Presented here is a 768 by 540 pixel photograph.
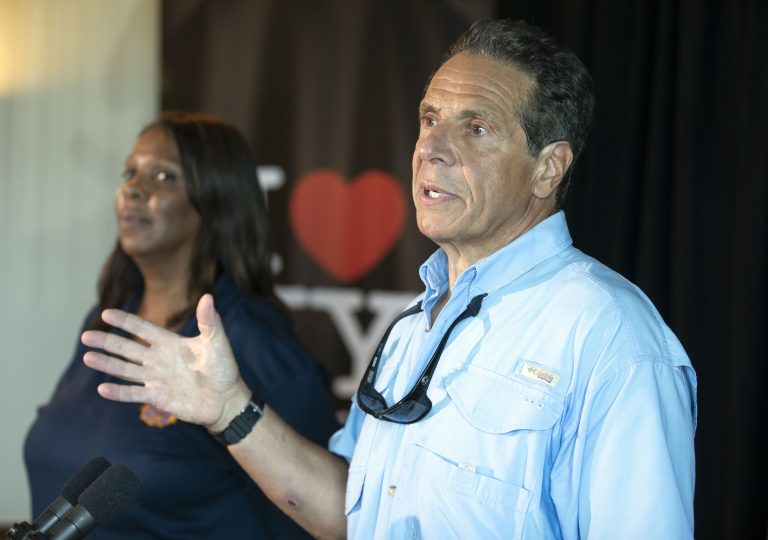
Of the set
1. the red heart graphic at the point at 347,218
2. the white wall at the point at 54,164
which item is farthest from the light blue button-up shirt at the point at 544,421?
the white wall at the point at 54,164

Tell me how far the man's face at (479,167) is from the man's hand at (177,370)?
421mm

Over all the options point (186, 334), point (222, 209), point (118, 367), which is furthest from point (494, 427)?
point (222, 209)

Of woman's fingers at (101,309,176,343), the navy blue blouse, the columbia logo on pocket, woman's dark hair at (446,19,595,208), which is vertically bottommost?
the navy blue blouse

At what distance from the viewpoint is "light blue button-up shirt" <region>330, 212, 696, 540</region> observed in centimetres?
120

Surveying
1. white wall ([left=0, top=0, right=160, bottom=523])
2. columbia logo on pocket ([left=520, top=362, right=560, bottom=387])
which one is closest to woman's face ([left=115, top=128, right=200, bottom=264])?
columbia logo on pocket ([left=520, top=362, right=560, bottom=387])

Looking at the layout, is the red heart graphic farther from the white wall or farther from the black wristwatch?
A: the black wristwatch

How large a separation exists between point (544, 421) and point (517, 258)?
306 mm

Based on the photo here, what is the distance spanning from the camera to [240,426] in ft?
5.14

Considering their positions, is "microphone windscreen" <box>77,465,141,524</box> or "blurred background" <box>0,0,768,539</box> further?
"blurred background" <box>0,0,768,539</box>

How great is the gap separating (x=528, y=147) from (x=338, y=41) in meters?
2.22

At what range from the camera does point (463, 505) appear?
1.30 metres

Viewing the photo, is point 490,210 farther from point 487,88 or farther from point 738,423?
point 738,423

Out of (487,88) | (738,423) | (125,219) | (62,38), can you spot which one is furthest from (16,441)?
(487,88)

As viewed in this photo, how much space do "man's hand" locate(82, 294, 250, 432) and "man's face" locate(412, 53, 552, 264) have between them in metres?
0.42
